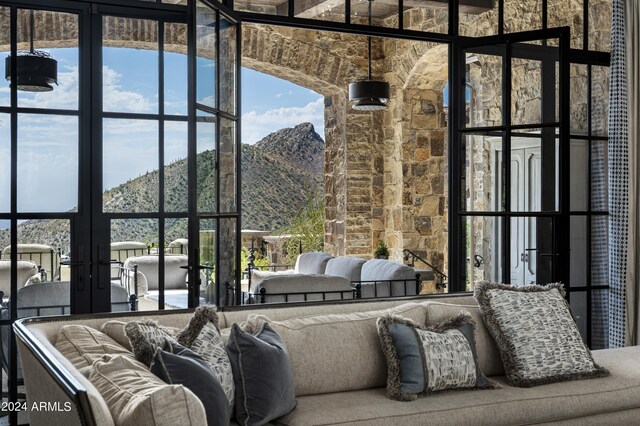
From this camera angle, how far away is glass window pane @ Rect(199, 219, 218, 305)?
4535 millimetres

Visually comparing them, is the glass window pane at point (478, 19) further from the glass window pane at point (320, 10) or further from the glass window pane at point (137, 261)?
the glass window pane at point (137, 261)

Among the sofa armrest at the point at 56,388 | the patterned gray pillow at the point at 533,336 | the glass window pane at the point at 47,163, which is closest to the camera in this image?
the sofa armrest at the point at 56,388

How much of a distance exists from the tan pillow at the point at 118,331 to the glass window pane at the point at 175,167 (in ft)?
5.36

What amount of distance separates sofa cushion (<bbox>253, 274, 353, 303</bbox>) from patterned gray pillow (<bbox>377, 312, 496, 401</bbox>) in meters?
1.77

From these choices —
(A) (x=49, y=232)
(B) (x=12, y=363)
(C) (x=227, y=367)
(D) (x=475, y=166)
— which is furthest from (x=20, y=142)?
(D) (x=475, y=166)

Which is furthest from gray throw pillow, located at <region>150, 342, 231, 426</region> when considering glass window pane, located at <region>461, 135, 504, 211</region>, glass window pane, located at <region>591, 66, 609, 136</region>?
glass window pane, located at <region>591, 66, 609, 136</region>

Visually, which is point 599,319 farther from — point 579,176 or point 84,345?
point 84,345

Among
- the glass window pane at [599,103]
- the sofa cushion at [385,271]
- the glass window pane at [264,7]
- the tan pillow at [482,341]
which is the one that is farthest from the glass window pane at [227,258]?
the glass window pane at [599,103]

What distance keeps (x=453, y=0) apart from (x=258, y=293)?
2624 millimetres

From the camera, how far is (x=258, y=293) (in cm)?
529

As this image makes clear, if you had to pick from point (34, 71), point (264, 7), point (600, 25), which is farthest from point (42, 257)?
point (600, 25)

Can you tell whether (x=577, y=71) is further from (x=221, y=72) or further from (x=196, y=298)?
(x=196, y=298)

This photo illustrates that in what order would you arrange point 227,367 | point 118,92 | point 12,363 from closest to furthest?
point 227,367 → point 12,363 → point 118,92

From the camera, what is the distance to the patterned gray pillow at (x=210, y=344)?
302 cm
